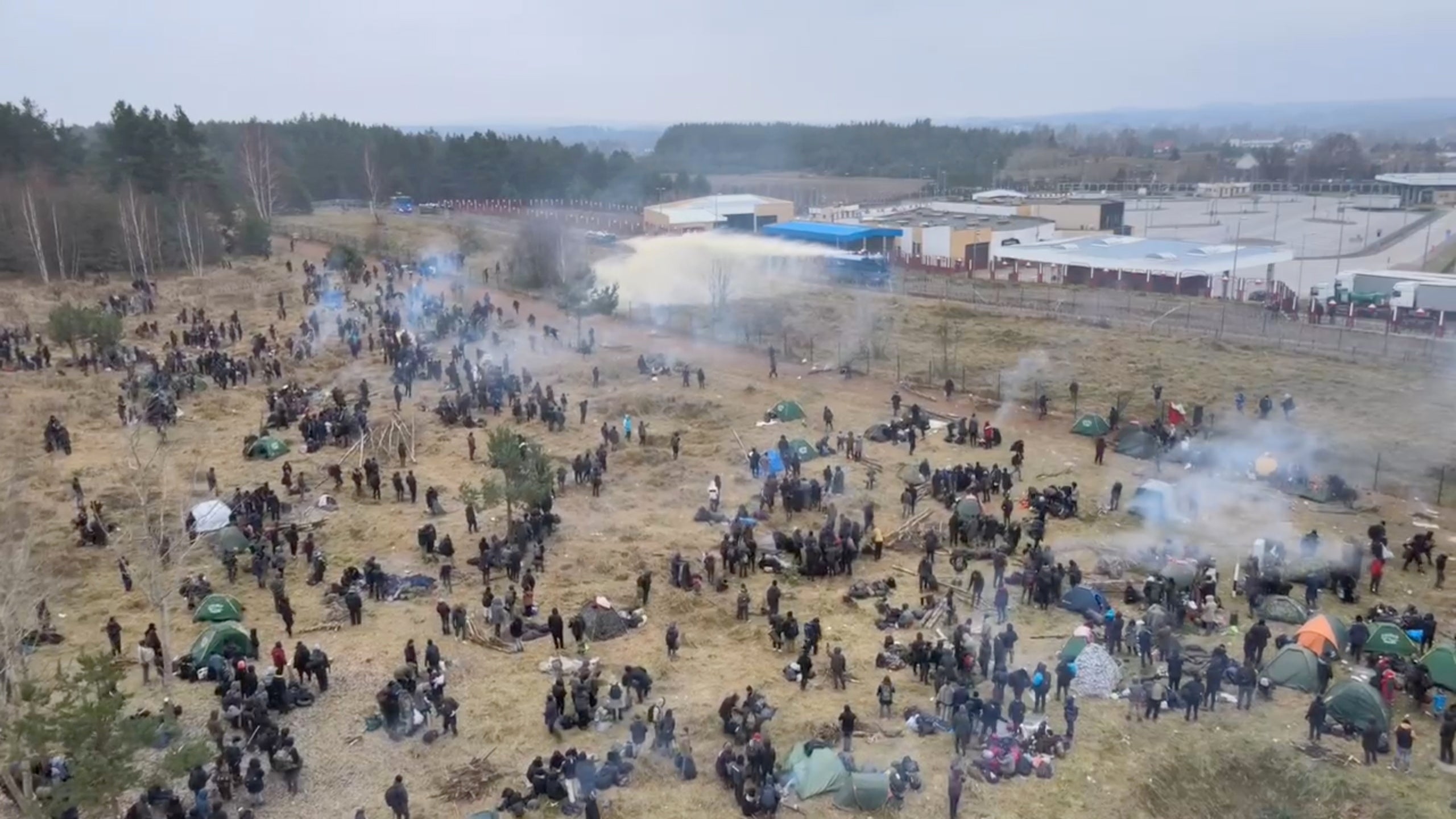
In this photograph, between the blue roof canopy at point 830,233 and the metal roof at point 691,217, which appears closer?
the blue roof canopy at point 830,233

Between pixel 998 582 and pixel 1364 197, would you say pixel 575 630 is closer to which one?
pixel 998 582

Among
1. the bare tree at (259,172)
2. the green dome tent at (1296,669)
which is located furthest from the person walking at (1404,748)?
the bare tree at (259,172)

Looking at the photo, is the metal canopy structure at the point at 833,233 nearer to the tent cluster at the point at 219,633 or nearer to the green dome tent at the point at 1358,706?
the tent cluster at the point at 219,633

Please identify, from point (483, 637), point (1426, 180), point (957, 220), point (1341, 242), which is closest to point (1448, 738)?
point (483, 637)

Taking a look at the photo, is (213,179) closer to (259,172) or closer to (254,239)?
(254,239)

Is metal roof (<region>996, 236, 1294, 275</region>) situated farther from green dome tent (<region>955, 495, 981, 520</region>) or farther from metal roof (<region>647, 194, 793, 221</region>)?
green dome tent (<region>955, 495, 981, 520</region>)

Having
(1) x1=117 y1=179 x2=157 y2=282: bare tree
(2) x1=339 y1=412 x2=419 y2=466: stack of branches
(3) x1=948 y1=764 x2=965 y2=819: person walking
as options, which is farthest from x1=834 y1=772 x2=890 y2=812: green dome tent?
(1) x1=117 y1=179 x2=157 y2=282: bare tree
